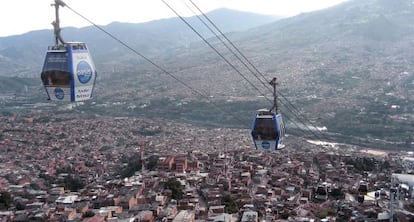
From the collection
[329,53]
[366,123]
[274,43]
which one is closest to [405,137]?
[366,123]

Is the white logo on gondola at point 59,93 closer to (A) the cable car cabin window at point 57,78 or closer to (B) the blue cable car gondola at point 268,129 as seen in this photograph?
(A) the cable car cabin window at point 57,78

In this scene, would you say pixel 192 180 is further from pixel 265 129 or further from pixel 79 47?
pixel 79 47

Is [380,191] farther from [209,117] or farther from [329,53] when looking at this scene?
[329,53]

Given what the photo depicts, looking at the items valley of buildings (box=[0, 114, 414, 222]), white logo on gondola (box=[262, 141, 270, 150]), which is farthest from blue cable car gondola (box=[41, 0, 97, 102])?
valley of buildings (box=[0, 114, 414, 222])

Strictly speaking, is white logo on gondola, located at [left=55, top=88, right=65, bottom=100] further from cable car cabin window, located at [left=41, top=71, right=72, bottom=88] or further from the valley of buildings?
the valley of buildings

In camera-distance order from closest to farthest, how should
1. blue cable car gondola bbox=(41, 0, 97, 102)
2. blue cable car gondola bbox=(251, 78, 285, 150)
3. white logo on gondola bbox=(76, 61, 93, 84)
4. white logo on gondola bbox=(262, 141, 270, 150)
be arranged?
1. blue cable car gondola bbox=(41, 0, 97, 102)
2. white logo on gondola bbox=(76, 61, 93, 84)
3. blue cable car gondola bbox=(251, 78, 285, 150)
4. white logo on gondola bbox=(262, 141, 270, 150)

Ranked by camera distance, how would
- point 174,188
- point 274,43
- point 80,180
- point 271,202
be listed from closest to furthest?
point 271,202, point 174,188, point 80,180, point 274,43
